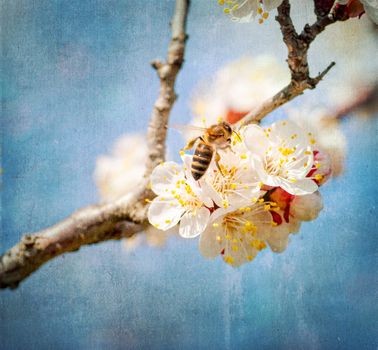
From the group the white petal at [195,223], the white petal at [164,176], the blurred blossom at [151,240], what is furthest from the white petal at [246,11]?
the blurred blossom at [151,240]

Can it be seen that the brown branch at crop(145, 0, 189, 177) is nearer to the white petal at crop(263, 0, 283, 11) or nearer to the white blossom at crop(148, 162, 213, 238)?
the white blossom at crop(148, 162, 213, 238)

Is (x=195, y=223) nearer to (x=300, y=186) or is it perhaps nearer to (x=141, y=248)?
(x=300, y=186)

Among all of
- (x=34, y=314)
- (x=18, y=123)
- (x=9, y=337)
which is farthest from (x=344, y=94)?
(x=9, y=337)

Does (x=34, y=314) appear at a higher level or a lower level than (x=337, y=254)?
lower

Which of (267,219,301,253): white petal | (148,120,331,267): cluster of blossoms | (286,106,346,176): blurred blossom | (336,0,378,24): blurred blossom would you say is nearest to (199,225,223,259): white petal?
(148,120,331,267): cluster of blossoms

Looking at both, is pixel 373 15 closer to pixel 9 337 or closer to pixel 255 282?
pixel 255 282

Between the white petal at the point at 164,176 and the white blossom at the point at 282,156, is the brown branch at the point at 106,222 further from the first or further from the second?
the white blossom at the point at 282,156

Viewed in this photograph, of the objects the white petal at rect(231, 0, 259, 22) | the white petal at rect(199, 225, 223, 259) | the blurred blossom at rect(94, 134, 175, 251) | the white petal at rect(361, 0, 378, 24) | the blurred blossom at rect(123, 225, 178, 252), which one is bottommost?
the white petal at rect(199, 225, 223, 259)
